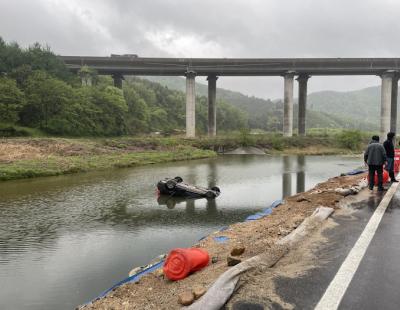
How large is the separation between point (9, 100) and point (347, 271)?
49370 mm

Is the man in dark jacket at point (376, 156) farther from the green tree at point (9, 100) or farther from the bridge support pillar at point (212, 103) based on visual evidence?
the bridge support pillar at point (212, 103)

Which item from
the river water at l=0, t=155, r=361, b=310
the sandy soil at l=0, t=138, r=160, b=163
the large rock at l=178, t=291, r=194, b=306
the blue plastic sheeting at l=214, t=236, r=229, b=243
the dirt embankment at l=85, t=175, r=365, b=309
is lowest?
the river water at l=0, t=155, r=361, b=310

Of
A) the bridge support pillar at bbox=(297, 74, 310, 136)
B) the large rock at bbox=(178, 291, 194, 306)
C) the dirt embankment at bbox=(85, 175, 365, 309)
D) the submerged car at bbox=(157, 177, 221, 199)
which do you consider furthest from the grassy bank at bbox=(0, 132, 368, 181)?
the large rock at bbox=(178, 291, 194, 306)

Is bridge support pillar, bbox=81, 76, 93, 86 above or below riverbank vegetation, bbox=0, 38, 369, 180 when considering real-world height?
above

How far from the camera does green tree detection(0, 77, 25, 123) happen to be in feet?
152

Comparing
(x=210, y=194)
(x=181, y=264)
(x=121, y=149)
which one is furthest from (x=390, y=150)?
(x=121, y=149)

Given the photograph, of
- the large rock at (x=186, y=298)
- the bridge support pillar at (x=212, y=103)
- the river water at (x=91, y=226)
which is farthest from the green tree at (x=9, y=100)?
the large rock at (x=186, y=298)

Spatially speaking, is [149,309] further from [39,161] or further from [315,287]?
[39,161]

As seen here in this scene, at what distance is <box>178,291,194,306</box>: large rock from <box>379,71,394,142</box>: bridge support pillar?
66.7 m

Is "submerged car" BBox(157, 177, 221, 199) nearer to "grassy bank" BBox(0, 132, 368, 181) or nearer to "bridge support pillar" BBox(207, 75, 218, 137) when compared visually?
"grassy bank" BBox(0, 132, 368, 181)

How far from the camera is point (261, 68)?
6506cm

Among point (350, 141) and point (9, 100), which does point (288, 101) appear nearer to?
point (350, 141)

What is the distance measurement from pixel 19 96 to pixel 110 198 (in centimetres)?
3474

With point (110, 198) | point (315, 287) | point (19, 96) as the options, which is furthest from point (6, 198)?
point (19, 96)
